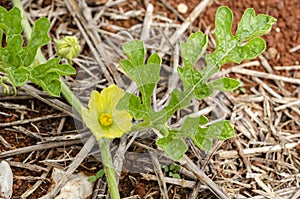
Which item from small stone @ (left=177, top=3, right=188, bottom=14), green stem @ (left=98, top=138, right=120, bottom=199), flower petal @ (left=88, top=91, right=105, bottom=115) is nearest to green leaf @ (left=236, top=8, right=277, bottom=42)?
flower petal @ (left=88, top=91, right=105, bottom=115)

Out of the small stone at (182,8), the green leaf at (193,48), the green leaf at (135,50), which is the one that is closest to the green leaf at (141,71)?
the green leaf at (135,50)

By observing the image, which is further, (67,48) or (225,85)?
(67,48)

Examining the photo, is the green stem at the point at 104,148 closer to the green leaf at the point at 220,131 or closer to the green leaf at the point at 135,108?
the green leaf at the point at 135,108

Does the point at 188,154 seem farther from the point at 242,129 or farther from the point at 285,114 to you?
the point at 285,114

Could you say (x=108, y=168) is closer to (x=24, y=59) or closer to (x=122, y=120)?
(x=122, y=120)

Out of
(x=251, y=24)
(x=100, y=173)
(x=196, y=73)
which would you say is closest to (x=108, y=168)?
(x=100, y=173)
